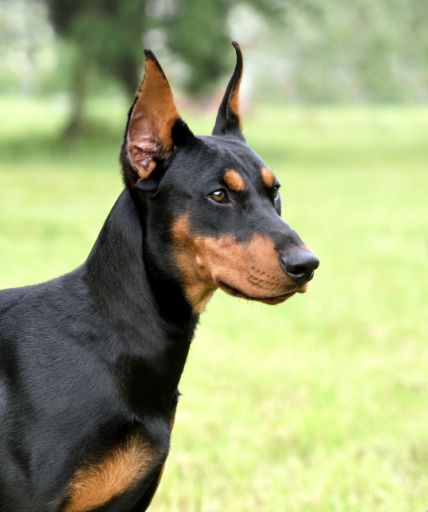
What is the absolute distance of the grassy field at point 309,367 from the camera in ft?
13.8

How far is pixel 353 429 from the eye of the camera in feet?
16.4

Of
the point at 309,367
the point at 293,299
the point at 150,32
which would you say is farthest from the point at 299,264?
the point at 150,32

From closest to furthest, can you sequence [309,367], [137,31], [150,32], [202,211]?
[202,211]
[309,367]
[137,31]
[150,32]

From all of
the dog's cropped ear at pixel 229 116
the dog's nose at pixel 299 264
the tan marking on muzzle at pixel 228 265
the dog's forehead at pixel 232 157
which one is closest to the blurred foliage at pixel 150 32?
the dog's cropped ear at pixel 229 116

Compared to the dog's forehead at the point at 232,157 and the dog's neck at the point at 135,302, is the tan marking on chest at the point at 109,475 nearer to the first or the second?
the dog's neck at the point at 135,302

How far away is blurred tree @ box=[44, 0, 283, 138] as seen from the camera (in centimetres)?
2038

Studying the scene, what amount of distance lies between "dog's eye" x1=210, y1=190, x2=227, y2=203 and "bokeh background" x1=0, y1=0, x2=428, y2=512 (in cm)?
196

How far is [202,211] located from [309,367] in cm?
351

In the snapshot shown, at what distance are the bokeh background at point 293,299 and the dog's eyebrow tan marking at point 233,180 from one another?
6.57ft

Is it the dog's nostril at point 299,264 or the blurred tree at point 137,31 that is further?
the blurred tree at point 137,31

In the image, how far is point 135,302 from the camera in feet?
9.54

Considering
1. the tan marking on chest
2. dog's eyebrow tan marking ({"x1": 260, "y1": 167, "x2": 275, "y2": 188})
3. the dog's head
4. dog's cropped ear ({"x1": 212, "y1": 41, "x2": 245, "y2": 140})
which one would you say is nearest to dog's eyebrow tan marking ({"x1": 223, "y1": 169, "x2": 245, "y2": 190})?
the dog's head

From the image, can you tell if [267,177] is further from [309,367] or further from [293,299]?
[293,299]

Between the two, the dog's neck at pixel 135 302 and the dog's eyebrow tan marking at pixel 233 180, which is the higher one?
the dog's eyebrow tan marking at pixel 233 180
